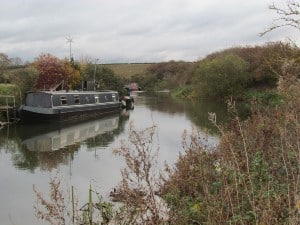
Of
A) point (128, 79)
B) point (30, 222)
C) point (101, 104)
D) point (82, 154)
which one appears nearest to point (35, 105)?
point (101, 104)

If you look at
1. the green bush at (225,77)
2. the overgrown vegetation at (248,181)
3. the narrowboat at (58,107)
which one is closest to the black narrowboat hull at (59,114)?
the narrowboat at (58,107)

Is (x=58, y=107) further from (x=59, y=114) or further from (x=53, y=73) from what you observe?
(x=53, y=73)

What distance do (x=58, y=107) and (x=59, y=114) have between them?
469 mm

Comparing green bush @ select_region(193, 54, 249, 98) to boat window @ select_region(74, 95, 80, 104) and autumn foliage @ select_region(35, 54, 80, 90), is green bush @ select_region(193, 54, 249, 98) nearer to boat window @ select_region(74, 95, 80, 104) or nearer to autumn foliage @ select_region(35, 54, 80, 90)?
autumn foliage @ select_region(35, 54, 80, 90)

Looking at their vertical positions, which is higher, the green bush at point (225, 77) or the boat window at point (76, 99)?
the green bush at point (225, 77)

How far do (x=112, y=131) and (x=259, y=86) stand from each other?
2391 cm

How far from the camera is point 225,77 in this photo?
42000mm

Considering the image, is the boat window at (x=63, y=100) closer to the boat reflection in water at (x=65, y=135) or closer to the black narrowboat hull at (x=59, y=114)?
the black narrowboat hull at (x=59, y=114)

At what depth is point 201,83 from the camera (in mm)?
44875

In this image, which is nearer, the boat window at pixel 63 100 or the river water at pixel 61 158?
the river water at pixel 61 158

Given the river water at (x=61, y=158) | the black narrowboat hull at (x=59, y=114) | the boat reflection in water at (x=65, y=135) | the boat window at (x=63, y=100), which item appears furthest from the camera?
the boat window at (x=63, y=100)

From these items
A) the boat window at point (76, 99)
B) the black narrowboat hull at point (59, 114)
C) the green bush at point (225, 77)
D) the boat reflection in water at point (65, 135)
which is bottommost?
the boat reflection in water at point (65, 135)

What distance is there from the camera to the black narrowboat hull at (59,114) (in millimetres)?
23016

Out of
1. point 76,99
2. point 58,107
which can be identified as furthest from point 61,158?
point 76,99
